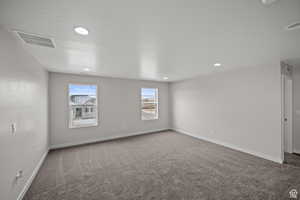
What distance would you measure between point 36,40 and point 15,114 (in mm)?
1165

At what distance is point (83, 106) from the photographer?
4523 millimetres

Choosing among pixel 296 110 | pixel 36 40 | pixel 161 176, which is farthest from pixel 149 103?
pixel 296 110

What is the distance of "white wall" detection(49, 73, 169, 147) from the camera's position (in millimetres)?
4023

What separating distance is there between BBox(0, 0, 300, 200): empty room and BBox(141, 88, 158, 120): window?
1.20 m

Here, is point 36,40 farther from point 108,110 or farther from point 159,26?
point 108,110

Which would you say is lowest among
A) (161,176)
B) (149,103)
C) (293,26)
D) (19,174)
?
(161,176)

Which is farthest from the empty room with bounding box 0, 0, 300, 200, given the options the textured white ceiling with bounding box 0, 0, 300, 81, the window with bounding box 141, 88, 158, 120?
the window with bounding box 141, 88, 158, 120

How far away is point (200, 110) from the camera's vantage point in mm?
4914

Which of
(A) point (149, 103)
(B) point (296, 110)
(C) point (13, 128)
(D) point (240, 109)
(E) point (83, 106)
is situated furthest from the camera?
(A) point (149, 103)

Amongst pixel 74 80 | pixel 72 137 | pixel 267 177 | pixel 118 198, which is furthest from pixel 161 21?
pixel 72 137

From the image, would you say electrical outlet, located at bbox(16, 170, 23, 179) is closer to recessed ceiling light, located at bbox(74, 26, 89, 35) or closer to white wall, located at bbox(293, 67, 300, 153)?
recessed ceiling light, located at bbox(74, 26, 89, 35)

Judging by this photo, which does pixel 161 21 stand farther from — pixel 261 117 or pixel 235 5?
pixel 261 117

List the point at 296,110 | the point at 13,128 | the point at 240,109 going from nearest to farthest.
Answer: the point at 13,128
the point at 296,110
the point at 240,109

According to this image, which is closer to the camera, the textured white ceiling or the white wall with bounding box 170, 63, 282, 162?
the textured white ceiling
